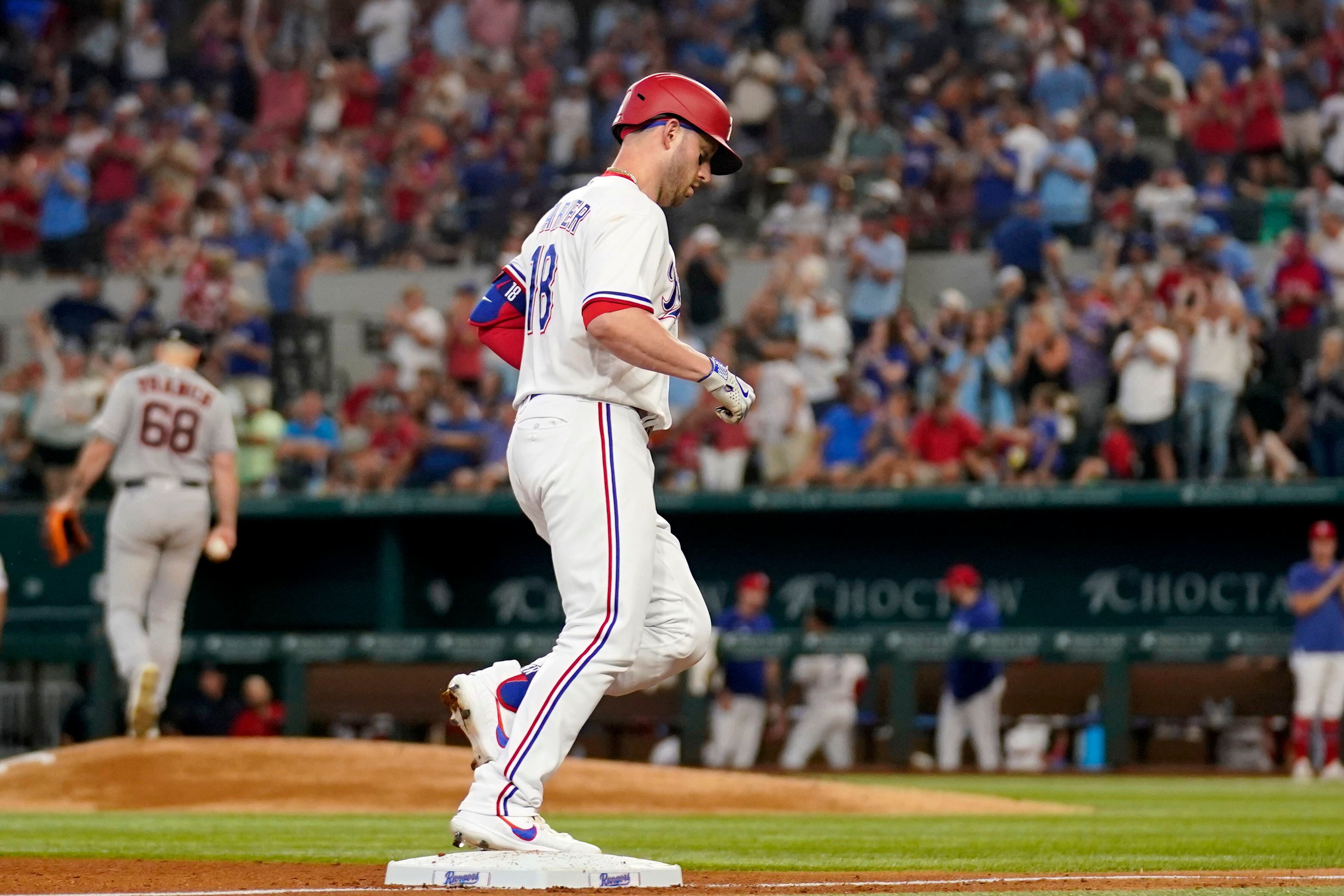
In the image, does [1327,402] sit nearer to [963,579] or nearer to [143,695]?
[963,579]

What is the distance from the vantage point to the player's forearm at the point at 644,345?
4711 millimetres

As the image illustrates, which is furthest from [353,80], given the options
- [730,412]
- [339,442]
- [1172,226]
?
[730,412]

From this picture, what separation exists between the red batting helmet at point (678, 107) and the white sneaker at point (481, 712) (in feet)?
4.58

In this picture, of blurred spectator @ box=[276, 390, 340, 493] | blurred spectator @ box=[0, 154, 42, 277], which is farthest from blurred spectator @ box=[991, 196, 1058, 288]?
blurred spectator @ box=[0, 154, 42, 277]

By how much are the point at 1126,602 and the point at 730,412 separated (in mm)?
11856

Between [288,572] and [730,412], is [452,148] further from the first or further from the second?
[730,412]

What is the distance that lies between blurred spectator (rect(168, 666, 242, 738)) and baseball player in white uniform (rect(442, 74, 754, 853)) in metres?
10.8

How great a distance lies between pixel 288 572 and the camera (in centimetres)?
1748

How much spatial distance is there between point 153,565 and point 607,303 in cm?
586

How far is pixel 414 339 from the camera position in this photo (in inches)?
677

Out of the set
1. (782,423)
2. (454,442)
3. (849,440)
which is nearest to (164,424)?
(454,442)

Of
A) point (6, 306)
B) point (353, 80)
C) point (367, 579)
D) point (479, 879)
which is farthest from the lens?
point (353, 80)

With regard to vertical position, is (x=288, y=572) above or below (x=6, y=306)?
below

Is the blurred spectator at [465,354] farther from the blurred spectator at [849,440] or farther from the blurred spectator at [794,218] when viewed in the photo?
the blurred spectator at [849,440]
